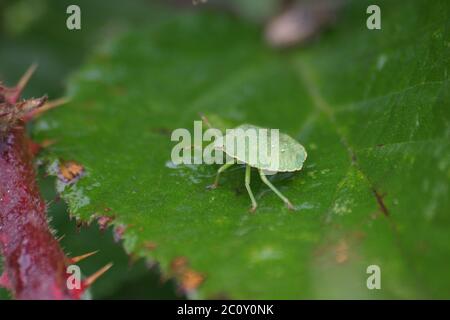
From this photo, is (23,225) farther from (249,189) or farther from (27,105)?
(249,189)

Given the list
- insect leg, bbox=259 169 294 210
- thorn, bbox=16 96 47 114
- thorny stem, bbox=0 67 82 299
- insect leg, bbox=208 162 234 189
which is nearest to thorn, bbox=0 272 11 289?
thorny stem, bbox=0 67 82 299

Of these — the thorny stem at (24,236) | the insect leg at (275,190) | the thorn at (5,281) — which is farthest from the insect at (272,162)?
the thorn at (5,281)

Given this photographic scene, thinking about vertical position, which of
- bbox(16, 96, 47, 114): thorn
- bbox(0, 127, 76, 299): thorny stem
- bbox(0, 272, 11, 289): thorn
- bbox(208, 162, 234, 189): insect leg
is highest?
bbox(16, 96, 47, 114): thorn

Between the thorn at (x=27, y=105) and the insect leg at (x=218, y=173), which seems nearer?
the thorn at (x=27, y=105)

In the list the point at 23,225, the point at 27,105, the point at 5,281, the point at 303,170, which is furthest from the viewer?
the point at 303,170

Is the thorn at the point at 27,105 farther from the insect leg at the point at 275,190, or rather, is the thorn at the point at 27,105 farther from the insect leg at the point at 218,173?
the insect leg at the point at 275,190

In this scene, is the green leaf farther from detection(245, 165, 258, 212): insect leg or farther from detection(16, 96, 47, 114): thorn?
detection(16, 96, 47, 114): thorn

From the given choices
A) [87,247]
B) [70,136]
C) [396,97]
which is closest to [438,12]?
[396,97]

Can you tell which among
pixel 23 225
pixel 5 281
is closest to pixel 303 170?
pixel 23 225

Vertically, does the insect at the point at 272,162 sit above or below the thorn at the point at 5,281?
above
